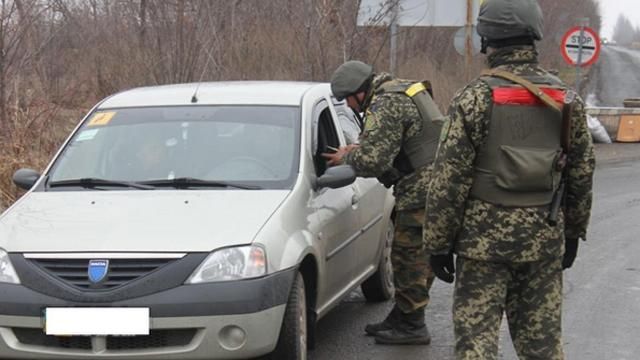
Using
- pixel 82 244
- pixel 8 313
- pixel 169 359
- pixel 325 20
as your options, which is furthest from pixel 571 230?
pixel 325 20

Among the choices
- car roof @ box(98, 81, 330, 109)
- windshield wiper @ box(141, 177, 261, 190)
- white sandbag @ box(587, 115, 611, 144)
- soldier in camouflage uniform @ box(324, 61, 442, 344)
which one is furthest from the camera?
white sandbag @ box(587, 115, 611, 144)

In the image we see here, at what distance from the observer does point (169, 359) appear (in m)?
4.11

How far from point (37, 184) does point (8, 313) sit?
127cm

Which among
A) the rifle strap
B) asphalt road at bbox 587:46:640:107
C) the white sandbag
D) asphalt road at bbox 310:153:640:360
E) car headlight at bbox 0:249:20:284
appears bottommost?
asphalt road at bbox 587:46:640:107

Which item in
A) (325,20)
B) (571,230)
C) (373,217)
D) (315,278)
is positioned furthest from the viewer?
(325,20)

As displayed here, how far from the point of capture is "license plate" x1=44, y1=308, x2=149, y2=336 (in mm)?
4066

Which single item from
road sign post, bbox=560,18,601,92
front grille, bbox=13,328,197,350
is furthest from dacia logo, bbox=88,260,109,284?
road sign post, bbox=560,18,601,92

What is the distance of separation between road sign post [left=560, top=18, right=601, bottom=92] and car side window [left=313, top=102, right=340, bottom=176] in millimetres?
12949

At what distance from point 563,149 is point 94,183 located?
2.71m

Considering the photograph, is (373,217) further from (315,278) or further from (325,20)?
(325,20)

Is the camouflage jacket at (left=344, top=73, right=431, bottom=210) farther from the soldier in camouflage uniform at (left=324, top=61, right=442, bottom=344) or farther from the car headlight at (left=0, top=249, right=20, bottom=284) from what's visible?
the car headlight at (left=0, top=249, right=20, bottom=284)

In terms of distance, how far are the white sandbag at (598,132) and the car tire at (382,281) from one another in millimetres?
14440

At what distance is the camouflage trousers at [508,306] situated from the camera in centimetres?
370

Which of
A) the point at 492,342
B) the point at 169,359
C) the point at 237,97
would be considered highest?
the point at 237,97
